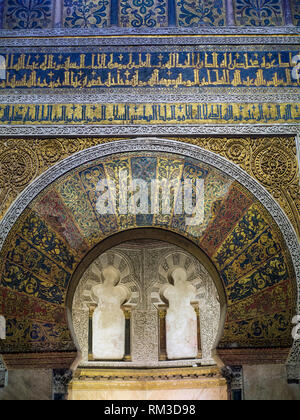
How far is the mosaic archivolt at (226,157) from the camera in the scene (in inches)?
239

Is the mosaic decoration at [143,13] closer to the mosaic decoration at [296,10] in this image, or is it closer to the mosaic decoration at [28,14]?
the mosaic decoration at [28,14]

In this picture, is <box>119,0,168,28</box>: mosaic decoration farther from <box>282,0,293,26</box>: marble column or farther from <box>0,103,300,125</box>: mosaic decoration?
<box>282,0,293,26</box>: marble column

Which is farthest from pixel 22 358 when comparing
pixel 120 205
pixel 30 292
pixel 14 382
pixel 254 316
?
pixel 254 316

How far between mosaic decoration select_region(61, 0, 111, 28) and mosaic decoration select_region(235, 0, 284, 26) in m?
1.60

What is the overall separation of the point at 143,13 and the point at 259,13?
4.62 feet

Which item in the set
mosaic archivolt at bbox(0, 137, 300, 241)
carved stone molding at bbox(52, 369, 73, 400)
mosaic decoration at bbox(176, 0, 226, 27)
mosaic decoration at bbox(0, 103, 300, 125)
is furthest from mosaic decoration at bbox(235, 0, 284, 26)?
carved stone molding at bbox(52, 369, 73, 400)

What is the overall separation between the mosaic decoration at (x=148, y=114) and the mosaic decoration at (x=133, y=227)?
471 mm

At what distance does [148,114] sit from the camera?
20.9 ft

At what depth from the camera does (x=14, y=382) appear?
5.44 meters

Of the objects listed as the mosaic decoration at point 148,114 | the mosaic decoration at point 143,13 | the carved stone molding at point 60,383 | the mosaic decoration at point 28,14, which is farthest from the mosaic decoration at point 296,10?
the carved stone molding at point 60,383

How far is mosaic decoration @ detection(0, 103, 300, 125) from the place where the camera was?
6.32m

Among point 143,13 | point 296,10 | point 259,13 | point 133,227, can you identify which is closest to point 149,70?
point 143,13

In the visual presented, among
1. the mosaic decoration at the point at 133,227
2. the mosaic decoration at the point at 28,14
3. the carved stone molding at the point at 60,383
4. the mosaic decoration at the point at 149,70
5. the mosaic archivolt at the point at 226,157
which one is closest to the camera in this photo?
the carved stone molding at the point at 60,383
